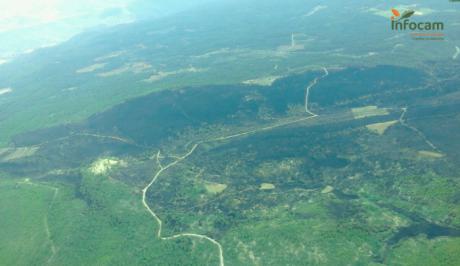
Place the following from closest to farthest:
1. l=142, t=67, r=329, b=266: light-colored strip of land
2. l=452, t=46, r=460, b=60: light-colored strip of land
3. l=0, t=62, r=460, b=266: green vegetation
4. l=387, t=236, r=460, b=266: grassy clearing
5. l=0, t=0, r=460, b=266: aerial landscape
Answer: l=387, t=236, r=460, b=266: grassy clearing → l=0, t=62, r=460, b=266: green vegetation → l=0, t=0, r=460, b=266: aerial landscape → l=142, t=67, r=329, b=266: light-colored strip of land → l=452, t=46, r=460, b=60: light-colored strip of land

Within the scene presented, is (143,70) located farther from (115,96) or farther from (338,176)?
(338,176)

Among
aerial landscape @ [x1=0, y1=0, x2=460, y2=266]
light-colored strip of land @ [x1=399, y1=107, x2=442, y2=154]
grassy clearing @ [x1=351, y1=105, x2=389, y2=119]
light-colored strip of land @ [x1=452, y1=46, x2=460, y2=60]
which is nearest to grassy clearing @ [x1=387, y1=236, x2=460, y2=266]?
aerial landscape @ [x1=0, y1=0, x2=460, y2=266]

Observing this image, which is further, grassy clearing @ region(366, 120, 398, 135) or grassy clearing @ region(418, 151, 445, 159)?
grassy clearing @ region(366, 120, 398, 135)

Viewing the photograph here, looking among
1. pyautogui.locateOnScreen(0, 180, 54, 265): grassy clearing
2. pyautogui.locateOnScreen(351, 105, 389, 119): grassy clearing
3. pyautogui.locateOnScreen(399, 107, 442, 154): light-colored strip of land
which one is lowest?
pyautogui.locateOnScreen(0, 180, 54, 265): grassy clearing

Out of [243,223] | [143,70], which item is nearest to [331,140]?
[243,223]

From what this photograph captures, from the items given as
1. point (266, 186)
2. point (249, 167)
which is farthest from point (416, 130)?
point (249, 167)

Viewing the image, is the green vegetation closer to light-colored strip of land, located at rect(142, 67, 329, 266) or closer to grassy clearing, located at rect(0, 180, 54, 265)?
grassy clearing, located at rect(0, 180, 54, 265)

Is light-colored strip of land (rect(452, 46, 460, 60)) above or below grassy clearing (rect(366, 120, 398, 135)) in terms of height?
above

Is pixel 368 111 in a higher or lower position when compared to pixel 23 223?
higher

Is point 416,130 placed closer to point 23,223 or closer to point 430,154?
point 430,154
